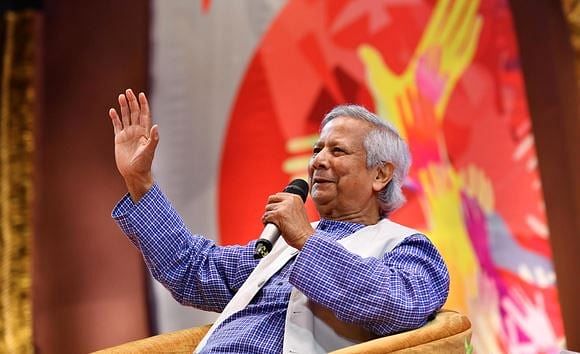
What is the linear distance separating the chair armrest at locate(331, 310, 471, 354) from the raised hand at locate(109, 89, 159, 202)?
70cm

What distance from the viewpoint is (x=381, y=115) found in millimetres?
3453

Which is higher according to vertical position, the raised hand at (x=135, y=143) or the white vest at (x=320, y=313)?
the raised hand at (x=135, y=143)

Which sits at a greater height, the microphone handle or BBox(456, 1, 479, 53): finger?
BBox(456, 1, 479, 53): finger

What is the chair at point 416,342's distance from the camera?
5.80 ft

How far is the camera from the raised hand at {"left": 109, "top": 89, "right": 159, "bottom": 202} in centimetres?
212

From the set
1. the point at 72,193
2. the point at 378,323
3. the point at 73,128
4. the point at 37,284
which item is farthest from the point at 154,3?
the point at 378,323

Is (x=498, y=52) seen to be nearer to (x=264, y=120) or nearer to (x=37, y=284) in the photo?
(x=264, y=120)

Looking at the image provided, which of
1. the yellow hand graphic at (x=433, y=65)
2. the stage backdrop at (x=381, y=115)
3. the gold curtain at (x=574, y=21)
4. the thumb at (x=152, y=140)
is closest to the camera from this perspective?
the thumb at (x=152, y=140)

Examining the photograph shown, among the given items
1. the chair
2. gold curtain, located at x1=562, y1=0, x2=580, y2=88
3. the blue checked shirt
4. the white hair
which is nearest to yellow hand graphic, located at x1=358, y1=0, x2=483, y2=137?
gold curtain, located at x1=562, y1=0, x2=580, y2=88

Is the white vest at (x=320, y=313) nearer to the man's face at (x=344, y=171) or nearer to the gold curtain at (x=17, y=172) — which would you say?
the man's face at (x=344, y=171)

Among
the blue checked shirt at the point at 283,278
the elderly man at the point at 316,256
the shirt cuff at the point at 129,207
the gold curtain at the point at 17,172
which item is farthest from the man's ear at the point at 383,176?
the gold curtain at the point at 17,172

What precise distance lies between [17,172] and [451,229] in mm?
1755

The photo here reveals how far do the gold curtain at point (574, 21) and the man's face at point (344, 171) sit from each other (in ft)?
4.24

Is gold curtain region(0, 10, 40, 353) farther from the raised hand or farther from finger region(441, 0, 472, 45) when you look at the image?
finger region(441, 0, 472, 45)
